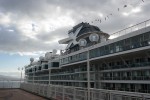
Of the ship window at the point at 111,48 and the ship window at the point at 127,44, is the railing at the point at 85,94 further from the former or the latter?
the ship window at the point at 127,44

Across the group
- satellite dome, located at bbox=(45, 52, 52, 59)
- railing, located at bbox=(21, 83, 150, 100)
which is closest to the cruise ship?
railing, located at bbox=(21, 83, 150, 100)

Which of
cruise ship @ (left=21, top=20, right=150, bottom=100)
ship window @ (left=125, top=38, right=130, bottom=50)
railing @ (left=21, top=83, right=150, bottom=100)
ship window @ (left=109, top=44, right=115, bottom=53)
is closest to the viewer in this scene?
railing @ (left=21, top=83, right=150, bottom=100)

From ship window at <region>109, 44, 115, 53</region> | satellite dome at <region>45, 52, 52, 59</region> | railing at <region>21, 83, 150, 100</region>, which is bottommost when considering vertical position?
railing at <region>21, 83, 150, 100</region>

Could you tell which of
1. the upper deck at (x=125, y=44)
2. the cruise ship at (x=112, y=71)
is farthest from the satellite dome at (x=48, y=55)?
the upper deck at (x=125, y=44)

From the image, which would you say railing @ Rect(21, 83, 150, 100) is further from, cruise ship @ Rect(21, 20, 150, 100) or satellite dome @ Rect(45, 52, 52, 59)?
satellite dome @ Rect(45, 52, 52, 59)

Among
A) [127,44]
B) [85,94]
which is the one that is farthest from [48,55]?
[85,94]

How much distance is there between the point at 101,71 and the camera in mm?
53969

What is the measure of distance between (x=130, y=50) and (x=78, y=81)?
27.4 m

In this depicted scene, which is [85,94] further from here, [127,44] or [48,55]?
[48,55]

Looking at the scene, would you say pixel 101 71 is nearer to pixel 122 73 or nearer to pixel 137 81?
pixel 122 73

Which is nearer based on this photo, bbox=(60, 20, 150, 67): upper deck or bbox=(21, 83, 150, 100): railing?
bbox=(21, 83, 150, 100): railing

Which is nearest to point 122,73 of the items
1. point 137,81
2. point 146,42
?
point 137,81

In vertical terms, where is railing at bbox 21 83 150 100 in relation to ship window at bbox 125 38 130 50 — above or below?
below

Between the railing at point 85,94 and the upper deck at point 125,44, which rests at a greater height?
the upper deck at point 125,44
